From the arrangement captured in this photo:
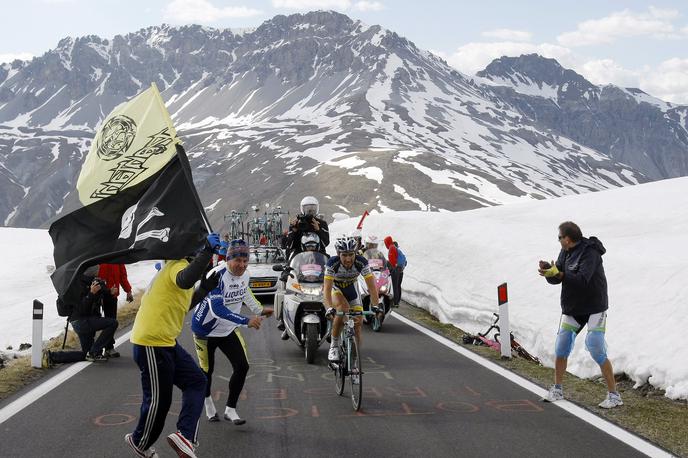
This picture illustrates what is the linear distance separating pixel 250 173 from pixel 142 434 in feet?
585

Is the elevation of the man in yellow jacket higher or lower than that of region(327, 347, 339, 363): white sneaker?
higher

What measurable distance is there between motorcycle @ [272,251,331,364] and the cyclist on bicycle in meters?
1.69

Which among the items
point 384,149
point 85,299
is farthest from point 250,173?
point 85,299

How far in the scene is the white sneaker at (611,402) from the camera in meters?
7.55

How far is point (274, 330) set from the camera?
1448 centimetres

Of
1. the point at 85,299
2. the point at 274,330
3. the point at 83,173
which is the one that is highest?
the point at 83,173

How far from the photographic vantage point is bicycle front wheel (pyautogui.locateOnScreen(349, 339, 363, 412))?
7594mm

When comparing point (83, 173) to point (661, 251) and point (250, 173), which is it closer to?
point (661, 251)

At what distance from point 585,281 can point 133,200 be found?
4.73 m

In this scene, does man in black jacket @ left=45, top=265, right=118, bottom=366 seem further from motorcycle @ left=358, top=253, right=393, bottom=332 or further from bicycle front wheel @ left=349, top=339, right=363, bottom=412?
motorcycle @ left=358, top=253, right=393, bottom=332

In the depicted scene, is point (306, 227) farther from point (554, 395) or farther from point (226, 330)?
point (554, 395)

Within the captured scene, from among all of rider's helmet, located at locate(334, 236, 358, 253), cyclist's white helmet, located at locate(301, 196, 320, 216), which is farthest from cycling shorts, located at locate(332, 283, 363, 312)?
cyclist's white helmet, located at locate(301, 196, 320, 216)

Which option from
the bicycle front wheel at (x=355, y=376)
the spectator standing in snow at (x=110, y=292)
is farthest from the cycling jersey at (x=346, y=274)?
the spectator standing in snow at (x=110, y=292)

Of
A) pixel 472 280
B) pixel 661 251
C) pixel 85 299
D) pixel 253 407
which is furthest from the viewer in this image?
pixel 472 280
